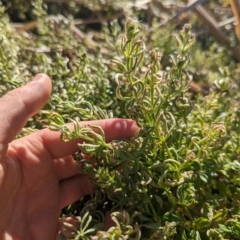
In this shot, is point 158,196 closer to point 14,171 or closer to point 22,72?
A: point 14,171

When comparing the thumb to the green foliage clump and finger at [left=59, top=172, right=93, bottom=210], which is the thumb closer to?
the green foliage clump

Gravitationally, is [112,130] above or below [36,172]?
above

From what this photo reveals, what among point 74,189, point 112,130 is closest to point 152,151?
point 112,130

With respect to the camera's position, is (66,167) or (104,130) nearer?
(104,130)

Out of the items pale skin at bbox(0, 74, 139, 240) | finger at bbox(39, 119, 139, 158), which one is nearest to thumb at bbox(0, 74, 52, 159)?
pale skin at bbox(0, 74, 139, 240)

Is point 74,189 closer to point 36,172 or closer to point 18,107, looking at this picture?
point 36,172

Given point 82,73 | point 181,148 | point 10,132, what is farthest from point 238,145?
point 10,132

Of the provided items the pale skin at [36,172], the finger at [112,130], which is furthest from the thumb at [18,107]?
the finger at [112,130]
